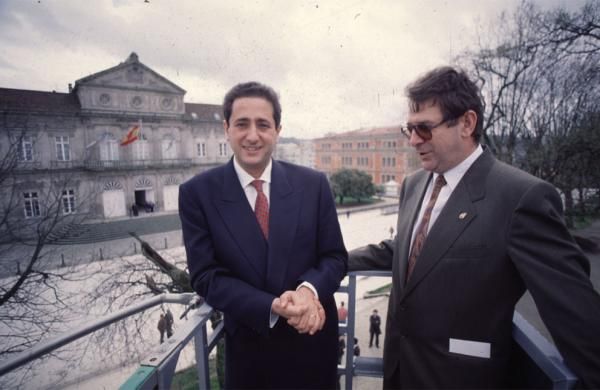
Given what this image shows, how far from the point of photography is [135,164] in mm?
24719

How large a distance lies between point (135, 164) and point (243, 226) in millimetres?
26706

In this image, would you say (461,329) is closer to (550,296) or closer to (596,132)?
(550,296)

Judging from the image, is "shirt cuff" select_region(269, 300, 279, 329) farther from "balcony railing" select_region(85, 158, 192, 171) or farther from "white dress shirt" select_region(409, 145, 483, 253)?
"balcony railing" select_region(85, 158, 192, 171)

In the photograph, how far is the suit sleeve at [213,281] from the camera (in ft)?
5.15

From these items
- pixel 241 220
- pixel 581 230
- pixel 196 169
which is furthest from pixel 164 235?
pixel 581 230

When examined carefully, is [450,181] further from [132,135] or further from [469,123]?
→ [132,135]

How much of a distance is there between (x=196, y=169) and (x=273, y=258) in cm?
2799

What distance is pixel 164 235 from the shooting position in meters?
20.3

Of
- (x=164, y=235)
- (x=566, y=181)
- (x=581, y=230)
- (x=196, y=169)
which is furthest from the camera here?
(x=196, y=169)

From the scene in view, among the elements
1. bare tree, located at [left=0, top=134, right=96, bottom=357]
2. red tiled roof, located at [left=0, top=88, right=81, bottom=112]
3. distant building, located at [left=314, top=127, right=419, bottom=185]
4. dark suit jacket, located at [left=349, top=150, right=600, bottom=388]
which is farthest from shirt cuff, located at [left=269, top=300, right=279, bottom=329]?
distant building, located at [left=314, top=127, right=419, bottom=185]

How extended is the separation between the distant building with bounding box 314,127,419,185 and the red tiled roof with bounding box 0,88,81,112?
28013 millimetres

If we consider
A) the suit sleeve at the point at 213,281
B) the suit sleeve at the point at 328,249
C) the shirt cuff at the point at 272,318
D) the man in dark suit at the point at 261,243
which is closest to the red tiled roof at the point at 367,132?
the suit sleeve at the point at 328,249

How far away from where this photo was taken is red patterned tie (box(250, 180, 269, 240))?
72.3 inches

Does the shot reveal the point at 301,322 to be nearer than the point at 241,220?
Yes
